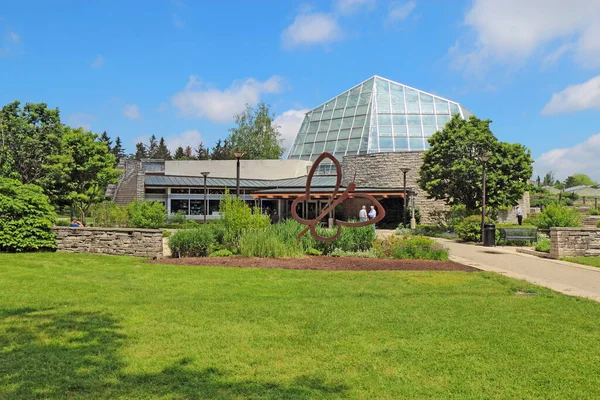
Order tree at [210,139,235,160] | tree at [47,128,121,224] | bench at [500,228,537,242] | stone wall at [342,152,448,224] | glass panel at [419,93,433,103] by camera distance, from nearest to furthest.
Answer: bench at [500,228,537,242] < tree at [47,128,121,224] < stone wall at [342,152,448,224] < glass panel at [419,93,433,103] < tree at [210,139,235,160]

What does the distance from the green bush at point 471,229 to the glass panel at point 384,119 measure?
19.9 m

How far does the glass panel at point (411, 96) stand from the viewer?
4209cm

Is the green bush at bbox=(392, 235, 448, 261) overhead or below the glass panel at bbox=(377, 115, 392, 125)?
below

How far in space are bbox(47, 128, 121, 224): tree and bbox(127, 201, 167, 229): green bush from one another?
3.79 meters

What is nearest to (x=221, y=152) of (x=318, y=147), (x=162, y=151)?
(x=162, y=151)

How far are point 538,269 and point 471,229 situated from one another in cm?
891

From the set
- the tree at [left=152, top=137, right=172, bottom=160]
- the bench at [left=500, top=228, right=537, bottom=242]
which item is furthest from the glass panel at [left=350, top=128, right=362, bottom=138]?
the tree at [left=152, top=137, right=172, bottom=160]

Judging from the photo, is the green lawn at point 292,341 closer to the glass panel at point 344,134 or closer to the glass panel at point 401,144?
the glass panel at point 401,144

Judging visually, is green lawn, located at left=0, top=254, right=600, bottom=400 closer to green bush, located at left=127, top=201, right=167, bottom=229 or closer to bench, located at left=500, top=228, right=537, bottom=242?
bench, located at left=500, top=228, right=537, bottom=242

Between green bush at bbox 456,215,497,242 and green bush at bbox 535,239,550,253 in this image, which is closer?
green bush at bbox 535,239,550,253

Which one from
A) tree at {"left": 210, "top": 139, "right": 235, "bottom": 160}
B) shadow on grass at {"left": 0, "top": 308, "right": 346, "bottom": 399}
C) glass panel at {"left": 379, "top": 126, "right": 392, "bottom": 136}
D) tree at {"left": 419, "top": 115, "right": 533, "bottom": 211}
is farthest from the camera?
tree at {"left": 210, "top": 139, "right": 235, "bottom": 160}

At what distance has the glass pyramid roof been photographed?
1501 inches

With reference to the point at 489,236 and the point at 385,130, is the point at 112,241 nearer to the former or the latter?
the point at 489,236

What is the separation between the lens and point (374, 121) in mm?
40062
